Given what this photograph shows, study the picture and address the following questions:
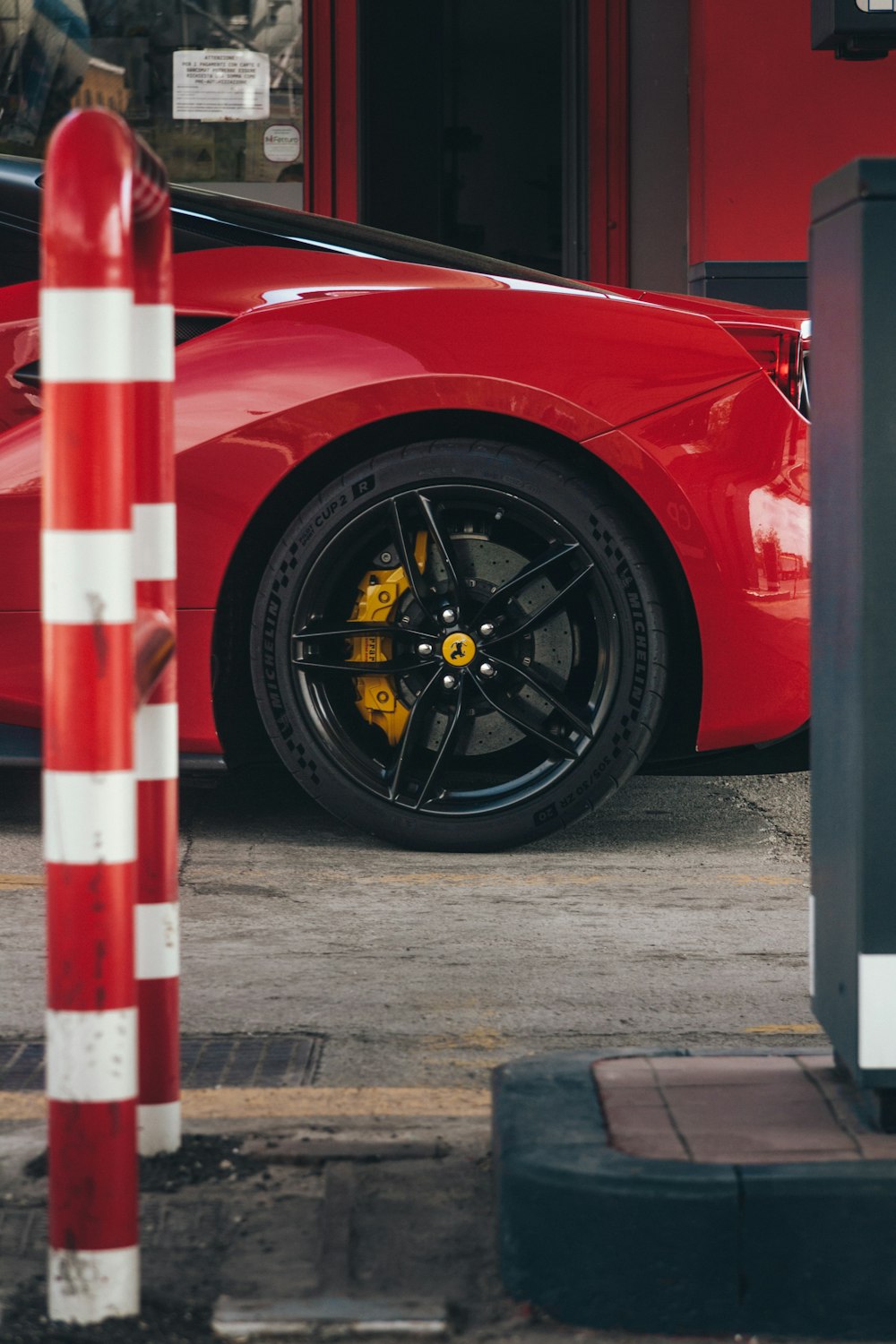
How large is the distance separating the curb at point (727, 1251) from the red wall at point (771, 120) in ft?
20.3

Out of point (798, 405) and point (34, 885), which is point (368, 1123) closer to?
point (34, 885)

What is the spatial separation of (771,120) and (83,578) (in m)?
6.47

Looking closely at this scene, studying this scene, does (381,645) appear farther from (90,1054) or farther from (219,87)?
(219,87)

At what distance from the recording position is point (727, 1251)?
5.69 ft

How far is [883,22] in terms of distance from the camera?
575cm

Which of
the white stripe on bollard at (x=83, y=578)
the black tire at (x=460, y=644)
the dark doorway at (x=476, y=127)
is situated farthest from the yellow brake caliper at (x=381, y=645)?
the dark doorway at (x=476, y=127)

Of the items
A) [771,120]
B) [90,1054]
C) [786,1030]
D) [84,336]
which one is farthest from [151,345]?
[771,120]

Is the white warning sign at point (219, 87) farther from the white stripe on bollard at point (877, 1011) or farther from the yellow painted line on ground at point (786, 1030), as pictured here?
the white stripe on bollard at point (877, 1011)

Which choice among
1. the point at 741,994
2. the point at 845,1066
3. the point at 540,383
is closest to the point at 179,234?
the point at 540,383

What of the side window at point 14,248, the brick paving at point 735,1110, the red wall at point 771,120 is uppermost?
the red wall at point 771,120

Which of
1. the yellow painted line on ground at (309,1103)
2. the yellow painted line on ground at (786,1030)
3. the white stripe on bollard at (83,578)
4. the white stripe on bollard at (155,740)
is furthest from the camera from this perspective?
the yellow painted line on ground at (786,1030)

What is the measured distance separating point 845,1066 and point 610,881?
1666mm

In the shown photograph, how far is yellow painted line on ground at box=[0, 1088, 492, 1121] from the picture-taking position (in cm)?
234

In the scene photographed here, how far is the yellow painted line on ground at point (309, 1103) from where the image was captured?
2.34 meters
